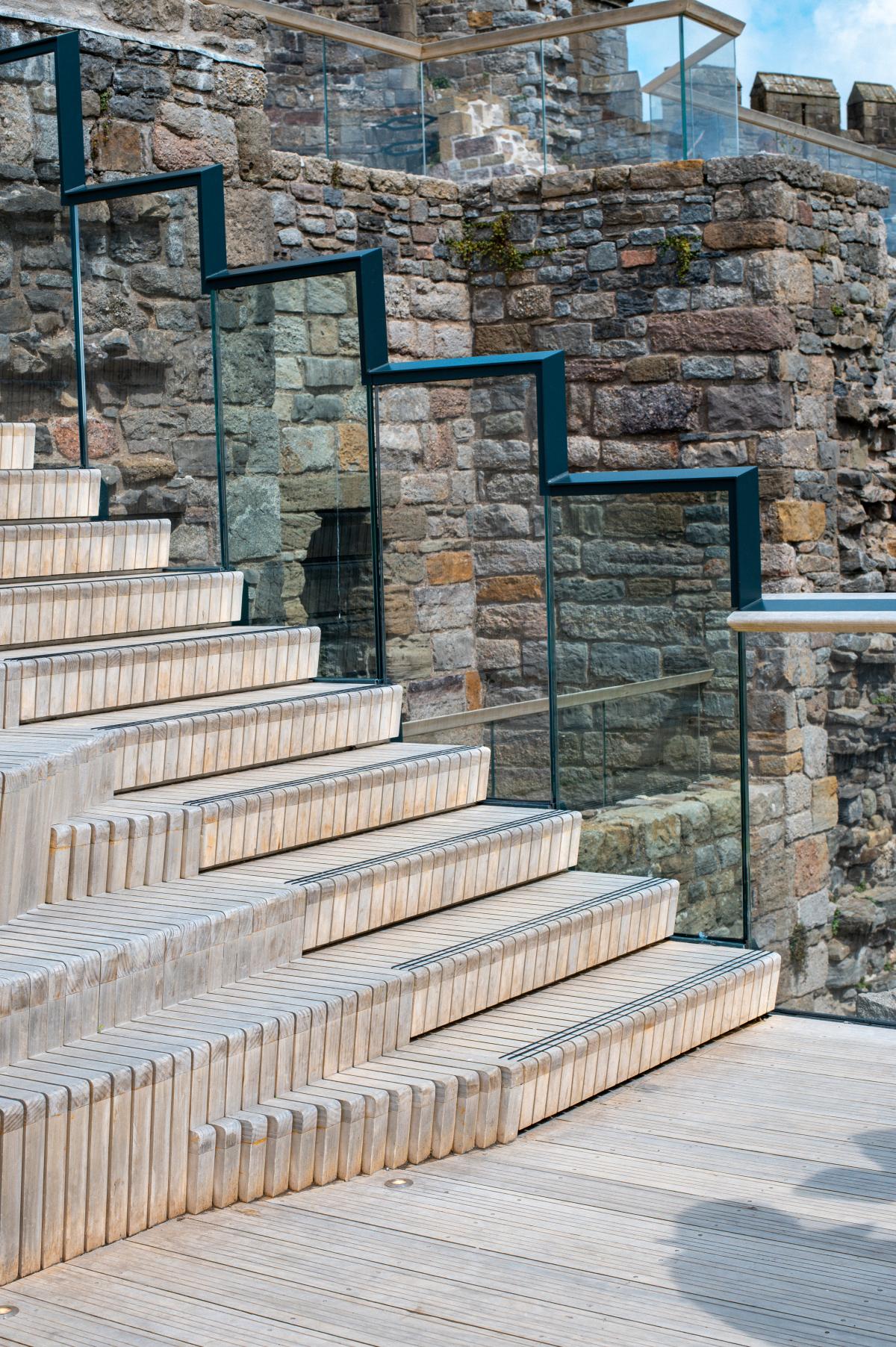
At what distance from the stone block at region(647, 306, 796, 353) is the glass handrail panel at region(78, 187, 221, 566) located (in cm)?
349

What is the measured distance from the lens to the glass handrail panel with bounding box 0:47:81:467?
5.08m

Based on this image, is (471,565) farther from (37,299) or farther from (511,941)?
(511,941)

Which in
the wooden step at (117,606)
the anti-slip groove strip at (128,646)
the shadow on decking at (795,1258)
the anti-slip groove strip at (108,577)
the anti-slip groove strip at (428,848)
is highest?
the anti-slip groove strip at (108,577)

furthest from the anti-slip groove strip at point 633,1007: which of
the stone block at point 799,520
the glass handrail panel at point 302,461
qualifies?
the stone block at point 799,520

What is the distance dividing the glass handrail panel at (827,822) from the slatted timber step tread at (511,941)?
311 millimetres

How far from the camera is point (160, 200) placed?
16.8 feet

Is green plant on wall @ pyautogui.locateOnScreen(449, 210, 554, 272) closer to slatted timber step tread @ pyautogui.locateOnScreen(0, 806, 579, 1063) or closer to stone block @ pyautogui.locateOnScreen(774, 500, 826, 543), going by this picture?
stone block @ pyautogui.locateOnScreen(774, 500, 826, 543)

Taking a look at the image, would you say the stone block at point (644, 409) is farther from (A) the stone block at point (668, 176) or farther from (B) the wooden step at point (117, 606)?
(B) the wooden step at point (117, 606)

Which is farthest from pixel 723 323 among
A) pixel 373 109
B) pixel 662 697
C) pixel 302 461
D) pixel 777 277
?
pixel 662 697

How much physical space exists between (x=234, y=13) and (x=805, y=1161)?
5.38m

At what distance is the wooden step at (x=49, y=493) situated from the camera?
4.88 meters

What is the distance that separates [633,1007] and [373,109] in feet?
20.2

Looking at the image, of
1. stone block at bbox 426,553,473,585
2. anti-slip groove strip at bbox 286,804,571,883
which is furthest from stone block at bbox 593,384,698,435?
anti-slip groove strip at bbox 286,804,571,883

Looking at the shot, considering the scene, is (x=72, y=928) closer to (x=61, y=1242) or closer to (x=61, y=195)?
(x=61, y=1242)
